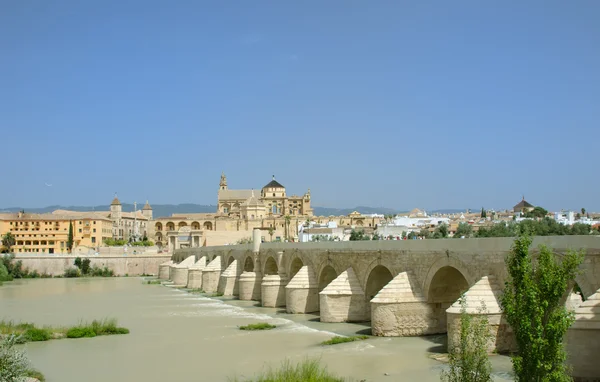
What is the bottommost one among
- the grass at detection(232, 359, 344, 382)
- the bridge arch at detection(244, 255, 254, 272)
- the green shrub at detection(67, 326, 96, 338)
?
the green shrub at detection(67, 326, 96, 338)

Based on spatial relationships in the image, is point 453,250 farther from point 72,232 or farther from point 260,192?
point 260,192

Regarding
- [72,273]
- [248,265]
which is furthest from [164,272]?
[248,265]

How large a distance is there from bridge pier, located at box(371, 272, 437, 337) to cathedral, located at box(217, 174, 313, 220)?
88.9 m

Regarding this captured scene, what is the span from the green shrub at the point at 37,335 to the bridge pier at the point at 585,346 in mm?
14673

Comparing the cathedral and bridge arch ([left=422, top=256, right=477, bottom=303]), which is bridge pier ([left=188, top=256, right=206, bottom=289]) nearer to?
bridge arch ([left=422, top=256, right=477, bottom=303])

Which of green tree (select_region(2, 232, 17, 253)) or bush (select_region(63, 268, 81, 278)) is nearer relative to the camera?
bush (select_region(63, 268, 81, 278))

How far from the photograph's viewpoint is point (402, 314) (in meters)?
18.2

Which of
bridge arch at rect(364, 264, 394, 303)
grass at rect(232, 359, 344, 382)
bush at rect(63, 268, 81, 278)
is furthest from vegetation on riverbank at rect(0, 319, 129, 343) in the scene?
bush at rect(63, 268, 81, 278)

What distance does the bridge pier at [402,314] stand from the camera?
1817cm

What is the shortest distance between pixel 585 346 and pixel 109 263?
58.8m

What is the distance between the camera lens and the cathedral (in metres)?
114

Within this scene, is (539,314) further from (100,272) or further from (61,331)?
(100,272)

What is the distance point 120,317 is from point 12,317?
4.38 m

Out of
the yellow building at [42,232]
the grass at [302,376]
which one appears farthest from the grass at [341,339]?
the yellow building at [42,232]
